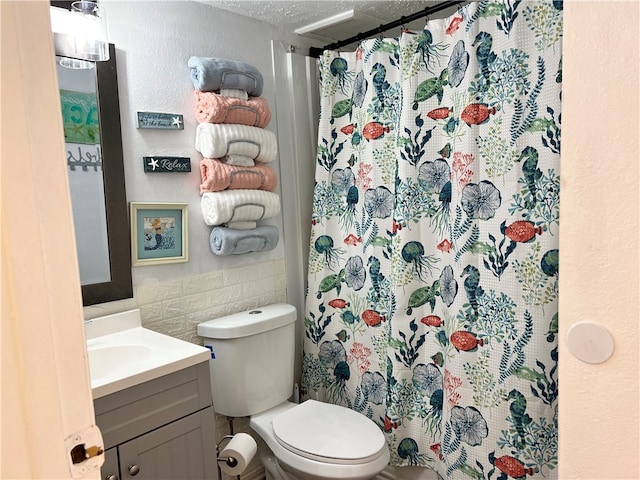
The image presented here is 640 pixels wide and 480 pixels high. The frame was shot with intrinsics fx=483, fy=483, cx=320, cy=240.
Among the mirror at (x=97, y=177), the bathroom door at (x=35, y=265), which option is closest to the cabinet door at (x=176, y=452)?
the mirror at (x=97, y=177)

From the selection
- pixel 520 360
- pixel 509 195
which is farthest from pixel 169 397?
pixel 509 195

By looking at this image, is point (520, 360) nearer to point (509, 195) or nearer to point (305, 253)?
point (509, 195)

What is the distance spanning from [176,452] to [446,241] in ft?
3.98

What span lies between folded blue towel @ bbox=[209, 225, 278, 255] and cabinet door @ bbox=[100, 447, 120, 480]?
2.79ft

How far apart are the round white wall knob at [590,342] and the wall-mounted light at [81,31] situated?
1.56 m

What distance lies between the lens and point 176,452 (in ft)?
4.88

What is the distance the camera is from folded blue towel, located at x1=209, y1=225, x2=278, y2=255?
1970mm

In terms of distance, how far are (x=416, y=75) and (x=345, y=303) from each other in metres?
1.04

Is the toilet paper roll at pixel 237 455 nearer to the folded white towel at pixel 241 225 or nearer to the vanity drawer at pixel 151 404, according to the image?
the vanity drawer at pixel 151 404

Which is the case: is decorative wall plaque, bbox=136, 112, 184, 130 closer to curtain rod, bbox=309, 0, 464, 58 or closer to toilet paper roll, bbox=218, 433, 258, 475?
curtain rod, bbox=309, 0, 464, 58

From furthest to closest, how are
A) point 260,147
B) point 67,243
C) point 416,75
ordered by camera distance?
1. point 260,147
2. point 416,75
3. point 67,243

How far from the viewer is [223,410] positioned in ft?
6.36

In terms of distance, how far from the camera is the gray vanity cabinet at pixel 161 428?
1.34 meters

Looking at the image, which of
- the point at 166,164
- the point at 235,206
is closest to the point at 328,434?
the point at 235,206
